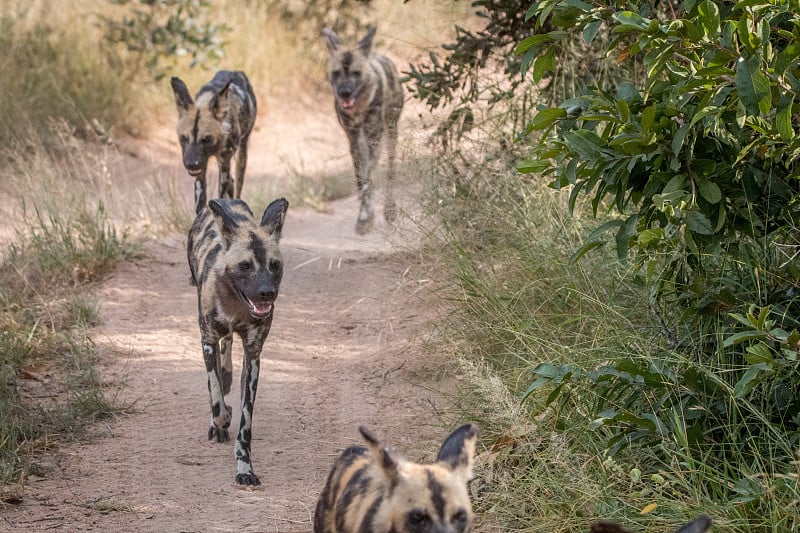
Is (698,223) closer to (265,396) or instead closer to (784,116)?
(784,116)

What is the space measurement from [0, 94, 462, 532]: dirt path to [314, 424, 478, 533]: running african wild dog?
3.20 ft

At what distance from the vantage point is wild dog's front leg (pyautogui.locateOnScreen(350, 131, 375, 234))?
676 cm

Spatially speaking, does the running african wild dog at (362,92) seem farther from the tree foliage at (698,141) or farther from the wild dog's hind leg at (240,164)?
the tree foliage at (698,141)

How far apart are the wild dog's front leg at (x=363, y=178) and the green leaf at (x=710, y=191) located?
121 inches

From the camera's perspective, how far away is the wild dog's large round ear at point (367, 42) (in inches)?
346

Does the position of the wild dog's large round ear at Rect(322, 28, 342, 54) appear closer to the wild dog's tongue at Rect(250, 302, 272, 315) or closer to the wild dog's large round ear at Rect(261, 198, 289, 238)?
the wild dog's large round ear at Rect(261, 198, 289, 238)

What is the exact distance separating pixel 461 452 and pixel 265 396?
2654 mm

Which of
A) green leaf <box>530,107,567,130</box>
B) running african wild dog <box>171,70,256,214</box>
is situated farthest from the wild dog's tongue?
running african wild dog <box>171,70,256,214</box>

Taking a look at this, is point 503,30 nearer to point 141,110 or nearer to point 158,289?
point 158,289

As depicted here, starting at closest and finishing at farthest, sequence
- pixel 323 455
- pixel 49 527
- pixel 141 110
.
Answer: pixel 49 527 < pixel 323 455 < pixel 141 110

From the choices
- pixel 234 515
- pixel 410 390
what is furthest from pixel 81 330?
pixel 234 515

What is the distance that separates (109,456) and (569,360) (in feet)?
6.24

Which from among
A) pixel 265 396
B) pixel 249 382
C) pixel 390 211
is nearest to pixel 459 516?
pixel 249 382

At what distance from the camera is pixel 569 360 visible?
3.75m
